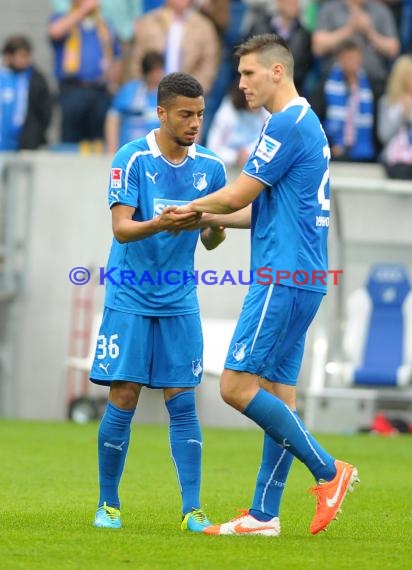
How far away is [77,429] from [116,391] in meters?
7.14

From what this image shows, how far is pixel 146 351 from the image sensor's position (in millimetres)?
7555

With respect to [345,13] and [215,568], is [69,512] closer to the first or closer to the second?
[215,568]

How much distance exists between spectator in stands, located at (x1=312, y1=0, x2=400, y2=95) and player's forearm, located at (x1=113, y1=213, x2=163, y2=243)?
9.63 meters

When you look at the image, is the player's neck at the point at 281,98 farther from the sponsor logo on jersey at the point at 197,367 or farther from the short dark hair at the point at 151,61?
the short dark hair at the point at 151,61

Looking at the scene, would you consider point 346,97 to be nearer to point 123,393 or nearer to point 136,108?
point 136,108

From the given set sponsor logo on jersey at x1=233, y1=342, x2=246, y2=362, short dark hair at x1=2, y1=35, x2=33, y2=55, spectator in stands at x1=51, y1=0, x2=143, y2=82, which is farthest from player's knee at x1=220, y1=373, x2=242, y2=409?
spectator in stands at x1=51, y1=0, x2=143, y2=82

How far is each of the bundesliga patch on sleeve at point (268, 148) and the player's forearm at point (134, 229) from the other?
612 millimetres

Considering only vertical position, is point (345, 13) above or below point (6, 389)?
above

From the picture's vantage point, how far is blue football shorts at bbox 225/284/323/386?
278 inches

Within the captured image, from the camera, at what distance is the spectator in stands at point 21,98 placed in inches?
653

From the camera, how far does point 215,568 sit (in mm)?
6145

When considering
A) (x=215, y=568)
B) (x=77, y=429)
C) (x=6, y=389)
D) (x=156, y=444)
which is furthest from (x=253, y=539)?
(x=6, y=389)

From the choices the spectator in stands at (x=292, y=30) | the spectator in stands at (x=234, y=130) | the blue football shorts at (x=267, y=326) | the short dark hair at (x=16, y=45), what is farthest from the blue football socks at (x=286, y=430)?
the short dark hair at (x=16, y=45)

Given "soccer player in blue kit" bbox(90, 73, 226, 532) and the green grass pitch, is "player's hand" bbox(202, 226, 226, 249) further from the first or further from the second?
the green grass pitch
